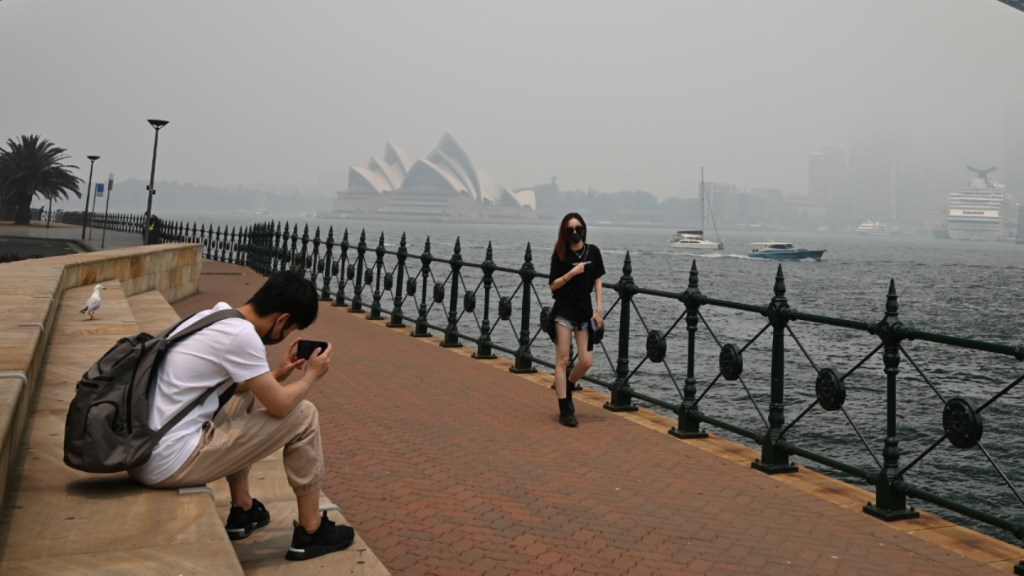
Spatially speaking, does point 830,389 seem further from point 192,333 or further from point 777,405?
point 192,333

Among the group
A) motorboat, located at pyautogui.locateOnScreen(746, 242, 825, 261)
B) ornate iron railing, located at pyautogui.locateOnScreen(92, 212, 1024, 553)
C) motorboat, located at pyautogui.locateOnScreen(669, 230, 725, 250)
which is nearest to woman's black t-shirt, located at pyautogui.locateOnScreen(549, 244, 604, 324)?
ornate iron railing, located at pyautogui.locateOnScreen(92, 212, 1024, 553)

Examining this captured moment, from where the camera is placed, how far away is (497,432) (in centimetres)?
745

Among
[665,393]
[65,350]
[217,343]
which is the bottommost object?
[665,393]

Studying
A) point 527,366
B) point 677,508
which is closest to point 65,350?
point 677,508

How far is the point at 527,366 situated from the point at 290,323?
287 inches

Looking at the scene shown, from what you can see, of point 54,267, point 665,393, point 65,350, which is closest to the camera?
point 65,350

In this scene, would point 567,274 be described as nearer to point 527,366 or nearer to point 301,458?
point 527,366

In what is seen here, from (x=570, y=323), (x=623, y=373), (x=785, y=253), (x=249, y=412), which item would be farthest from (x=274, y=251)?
(x=785, y=253)

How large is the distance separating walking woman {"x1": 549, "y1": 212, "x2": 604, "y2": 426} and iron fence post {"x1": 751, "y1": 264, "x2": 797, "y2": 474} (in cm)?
148

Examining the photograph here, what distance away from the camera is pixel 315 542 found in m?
3.96

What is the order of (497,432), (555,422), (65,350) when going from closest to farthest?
(65,350) → (497,432) → (555,422)

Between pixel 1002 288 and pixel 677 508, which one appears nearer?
pixel 677 508

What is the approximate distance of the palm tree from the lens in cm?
6272

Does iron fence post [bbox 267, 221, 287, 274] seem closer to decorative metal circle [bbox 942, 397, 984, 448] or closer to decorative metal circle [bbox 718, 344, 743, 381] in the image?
decorative metal circle [bbox 718, 344, 743, 381]
